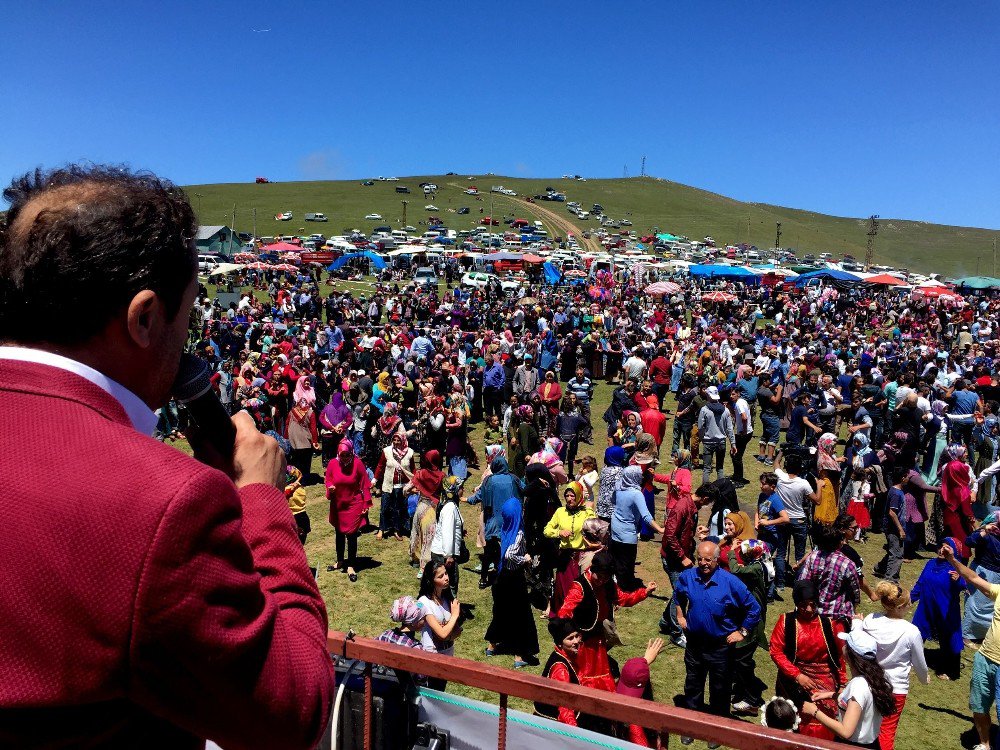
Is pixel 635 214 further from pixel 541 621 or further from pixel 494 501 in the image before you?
pixel 541 621

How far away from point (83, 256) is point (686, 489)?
316 inches

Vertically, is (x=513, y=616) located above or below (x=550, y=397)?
below

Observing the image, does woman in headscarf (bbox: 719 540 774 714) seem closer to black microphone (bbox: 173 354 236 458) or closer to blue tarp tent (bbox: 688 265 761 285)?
black microphone (bbox: 173 354 236 458)

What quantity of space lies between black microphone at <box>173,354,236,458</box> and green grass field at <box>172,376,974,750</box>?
5505 millimetres

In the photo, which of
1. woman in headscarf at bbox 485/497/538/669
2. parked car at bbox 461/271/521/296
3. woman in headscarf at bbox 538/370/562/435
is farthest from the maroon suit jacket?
Answer: parked car at bbox 461/271/521/296

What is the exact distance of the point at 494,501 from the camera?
8.97 m

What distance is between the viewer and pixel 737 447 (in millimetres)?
12781

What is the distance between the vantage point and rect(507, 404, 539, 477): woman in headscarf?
37.6 feet

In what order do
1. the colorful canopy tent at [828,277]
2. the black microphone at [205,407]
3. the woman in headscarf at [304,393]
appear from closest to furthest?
the black microphone at [205,407], the woman in headscarf at [304,393], the colorful canopy tent at [828,277]

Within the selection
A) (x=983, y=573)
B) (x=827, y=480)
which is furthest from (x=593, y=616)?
(x=827, y=480)

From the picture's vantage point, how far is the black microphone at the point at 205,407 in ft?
4.05

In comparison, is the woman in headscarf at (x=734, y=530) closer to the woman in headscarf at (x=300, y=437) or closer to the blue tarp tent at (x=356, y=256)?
the woman in headscarf at (x=300, y=437)

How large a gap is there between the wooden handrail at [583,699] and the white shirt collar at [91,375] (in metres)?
1.46

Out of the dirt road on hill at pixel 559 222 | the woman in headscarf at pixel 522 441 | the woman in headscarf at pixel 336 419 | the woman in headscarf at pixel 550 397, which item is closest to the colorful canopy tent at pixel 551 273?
the woman in headscarf at pixel 550 397
